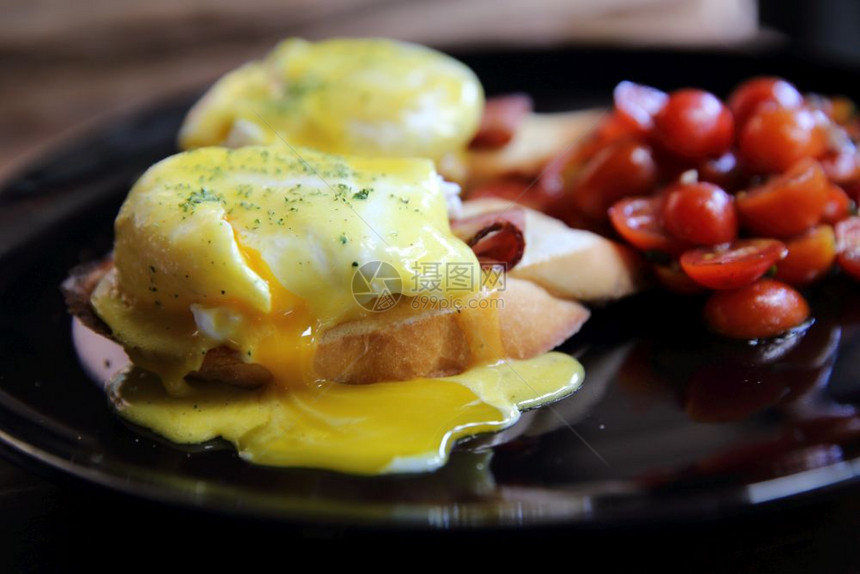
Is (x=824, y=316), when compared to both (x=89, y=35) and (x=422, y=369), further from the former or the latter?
(x=89, y=35)

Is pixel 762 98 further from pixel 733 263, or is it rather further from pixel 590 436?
pixel 590 436

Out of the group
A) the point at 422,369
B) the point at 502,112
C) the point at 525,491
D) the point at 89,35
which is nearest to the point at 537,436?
the point at 525,491

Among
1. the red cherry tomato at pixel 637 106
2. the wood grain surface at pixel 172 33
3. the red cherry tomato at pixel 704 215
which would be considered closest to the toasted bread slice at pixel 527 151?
the red cherry tomato at pixel 637 106

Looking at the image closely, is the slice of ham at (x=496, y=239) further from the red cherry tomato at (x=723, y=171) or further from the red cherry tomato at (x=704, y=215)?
the red cherry tomato at (x=723, y=171)

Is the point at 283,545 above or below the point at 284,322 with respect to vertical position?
below

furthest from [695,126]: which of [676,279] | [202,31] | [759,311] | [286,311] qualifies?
[202,31]
